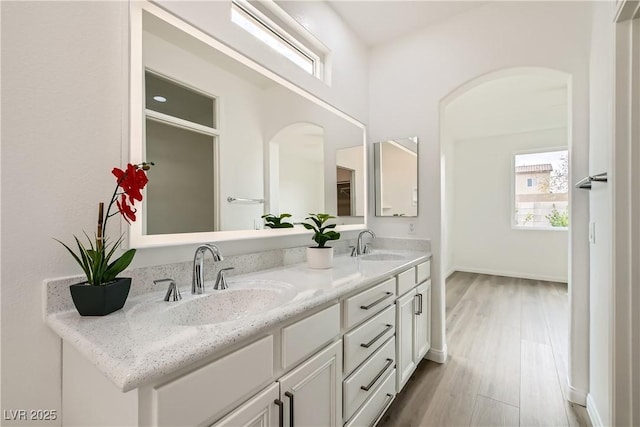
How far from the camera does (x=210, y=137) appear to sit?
4.63ft

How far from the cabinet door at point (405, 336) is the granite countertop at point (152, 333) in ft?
2.40

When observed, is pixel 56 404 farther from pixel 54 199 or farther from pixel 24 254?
pixel 54 199

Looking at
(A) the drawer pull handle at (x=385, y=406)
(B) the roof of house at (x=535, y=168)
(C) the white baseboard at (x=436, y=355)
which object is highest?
(B) the roof of house at (x=535, y=168)

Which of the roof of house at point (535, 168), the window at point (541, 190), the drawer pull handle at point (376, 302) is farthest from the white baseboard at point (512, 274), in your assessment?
the drawer pull handle at point (376, 302)

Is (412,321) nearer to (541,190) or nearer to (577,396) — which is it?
(577,396)

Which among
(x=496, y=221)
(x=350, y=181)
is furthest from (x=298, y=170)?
(x=496, y=221)

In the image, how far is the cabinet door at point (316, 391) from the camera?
939 millimetres

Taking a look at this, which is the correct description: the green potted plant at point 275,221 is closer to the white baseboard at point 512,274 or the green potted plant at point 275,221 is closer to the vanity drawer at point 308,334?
the vanity drawer at point 308,334

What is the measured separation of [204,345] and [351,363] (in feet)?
2.73

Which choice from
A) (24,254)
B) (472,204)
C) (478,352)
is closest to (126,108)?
(24,254)

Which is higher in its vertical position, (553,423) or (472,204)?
(472,204)

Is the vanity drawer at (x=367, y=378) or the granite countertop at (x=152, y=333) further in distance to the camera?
the vanity drawer at (x=367, y=378)

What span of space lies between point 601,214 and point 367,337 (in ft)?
4.47

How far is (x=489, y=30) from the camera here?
6.98 ft
